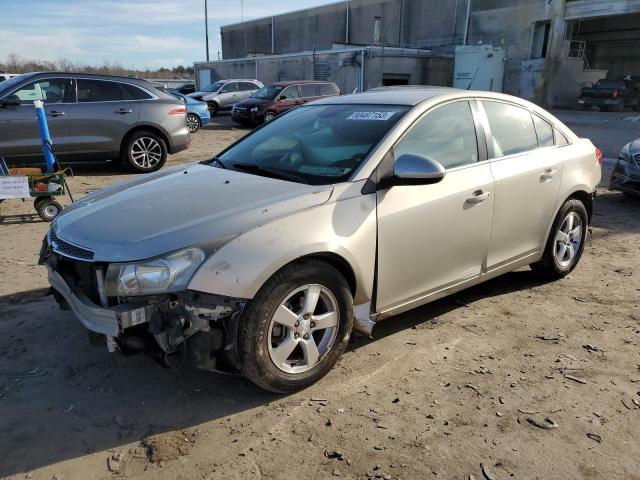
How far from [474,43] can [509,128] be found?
112 ft

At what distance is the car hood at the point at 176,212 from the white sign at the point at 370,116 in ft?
2.54

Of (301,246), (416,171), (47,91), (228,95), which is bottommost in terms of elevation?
(301,246)

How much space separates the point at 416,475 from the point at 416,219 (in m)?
1.53

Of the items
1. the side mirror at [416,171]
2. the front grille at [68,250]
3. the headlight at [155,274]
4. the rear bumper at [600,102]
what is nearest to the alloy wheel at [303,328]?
the headlight at [155,274]

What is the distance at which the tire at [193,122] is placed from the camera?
17703 mm

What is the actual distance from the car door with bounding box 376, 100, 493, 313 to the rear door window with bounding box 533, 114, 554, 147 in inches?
34.0

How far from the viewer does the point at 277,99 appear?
19141 mm

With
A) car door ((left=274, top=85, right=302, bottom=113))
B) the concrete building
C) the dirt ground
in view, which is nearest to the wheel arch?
the dirt ground

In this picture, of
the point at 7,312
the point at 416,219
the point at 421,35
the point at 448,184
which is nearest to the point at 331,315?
the point at 416,219

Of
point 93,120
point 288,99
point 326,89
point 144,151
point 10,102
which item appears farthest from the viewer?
point 326,89

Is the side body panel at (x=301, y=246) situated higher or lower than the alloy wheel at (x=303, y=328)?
higher

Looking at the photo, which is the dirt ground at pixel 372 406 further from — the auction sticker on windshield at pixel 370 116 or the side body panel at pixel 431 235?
the auction sticker on windshield at pixel 370 116

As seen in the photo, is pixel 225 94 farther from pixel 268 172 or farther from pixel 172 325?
pixel 172 325

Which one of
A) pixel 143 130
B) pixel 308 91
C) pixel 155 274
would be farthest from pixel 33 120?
pixel 308 91
